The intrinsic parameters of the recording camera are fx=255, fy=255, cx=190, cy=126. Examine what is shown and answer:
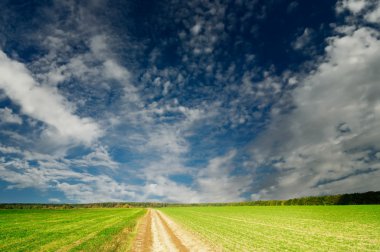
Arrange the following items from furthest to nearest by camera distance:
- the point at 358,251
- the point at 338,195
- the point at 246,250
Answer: the point at 338,195 → the point at 246,250 → the point at 358,251

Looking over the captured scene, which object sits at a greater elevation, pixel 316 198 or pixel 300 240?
pixel 316 198

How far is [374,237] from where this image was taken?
1862cm

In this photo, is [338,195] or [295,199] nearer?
[338,195]

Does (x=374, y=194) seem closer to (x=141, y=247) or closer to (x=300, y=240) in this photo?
(x=300, y=240)

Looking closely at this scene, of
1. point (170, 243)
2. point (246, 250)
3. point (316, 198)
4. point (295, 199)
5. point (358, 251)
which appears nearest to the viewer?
point (358, 251)

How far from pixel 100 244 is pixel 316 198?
Answer: 106424 mm

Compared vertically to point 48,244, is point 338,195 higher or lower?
higher

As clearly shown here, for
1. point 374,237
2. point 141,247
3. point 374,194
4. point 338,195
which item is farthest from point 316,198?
point 141,247

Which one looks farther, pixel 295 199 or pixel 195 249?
pixel 295 199

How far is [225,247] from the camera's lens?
1828 cm

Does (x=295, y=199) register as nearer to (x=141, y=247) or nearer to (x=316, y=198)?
(x=316, y=198)

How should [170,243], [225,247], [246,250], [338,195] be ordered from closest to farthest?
1. [246,250]
2. [225,247]
3. [170,243]
4. [338,195]

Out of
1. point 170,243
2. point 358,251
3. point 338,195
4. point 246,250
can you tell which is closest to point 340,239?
point 358,251

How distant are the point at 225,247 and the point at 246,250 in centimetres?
189
